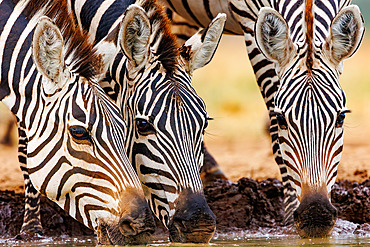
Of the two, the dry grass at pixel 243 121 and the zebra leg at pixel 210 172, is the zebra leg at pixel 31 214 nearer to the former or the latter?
the dry grass at pixel 243 121

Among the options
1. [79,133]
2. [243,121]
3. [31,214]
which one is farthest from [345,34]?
[243,121]

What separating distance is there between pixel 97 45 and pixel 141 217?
225 cm

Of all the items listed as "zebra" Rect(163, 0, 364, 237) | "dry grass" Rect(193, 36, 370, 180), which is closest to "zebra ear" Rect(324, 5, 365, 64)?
"zebra" Rect(163, 0, 364, 237)

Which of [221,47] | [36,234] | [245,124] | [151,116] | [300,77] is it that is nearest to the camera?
[151,116]

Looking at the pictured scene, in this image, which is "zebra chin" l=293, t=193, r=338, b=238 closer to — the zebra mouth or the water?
the water

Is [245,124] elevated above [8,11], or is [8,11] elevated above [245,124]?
[8,11]

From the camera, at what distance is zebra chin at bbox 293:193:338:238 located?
684cm

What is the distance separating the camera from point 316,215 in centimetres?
685

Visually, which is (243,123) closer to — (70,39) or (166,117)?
(166,117)

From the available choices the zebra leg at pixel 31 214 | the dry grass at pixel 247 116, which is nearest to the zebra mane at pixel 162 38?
the dry grass at pixel 247 116

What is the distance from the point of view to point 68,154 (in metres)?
6.41

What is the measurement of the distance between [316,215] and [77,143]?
239 cm

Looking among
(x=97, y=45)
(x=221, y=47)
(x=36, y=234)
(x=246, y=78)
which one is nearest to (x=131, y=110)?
(x=97, y=45)

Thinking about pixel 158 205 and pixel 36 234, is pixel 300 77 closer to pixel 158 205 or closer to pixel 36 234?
pixel 158 205
